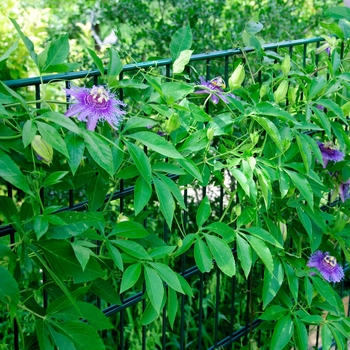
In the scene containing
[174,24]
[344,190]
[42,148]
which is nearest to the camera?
[42,148]

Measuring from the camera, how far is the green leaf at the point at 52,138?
128 centimetres

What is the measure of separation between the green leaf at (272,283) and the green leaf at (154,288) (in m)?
0.52

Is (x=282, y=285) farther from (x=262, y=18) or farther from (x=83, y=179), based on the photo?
(x=262, y=18)

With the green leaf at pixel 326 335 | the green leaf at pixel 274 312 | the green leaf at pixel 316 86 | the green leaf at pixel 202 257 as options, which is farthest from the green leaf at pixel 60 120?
the green leaf at pixel 326 335

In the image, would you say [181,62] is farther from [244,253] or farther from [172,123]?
[244,253]

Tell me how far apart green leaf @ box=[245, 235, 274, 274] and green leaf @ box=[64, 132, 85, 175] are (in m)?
0.62

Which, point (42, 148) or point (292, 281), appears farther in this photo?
point (292, 281)

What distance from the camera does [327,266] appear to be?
218 centimetres

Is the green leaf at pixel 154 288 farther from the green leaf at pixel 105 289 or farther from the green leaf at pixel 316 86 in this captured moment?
the green leaf at pixel 316 86

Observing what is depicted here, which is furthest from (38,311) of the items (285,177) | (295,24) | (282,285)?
(295,24)

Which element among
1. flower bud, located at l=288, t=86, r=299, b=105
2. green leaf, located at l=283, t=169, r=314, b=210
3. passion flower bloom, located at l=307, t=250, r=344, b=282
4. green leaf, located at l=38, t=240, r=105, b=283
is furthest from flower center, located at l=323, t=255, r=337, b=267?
green leaf, located at l=38, t=240, r=105, b=283

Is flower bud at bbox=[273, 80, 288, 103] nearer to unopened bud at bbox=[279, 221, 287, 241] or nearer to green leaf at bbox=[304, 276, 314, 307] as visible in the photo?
unopened bud at bbox=[279, 221, 287, 241]

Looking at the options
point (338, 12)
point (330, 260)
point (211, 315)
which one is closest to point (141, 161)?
point (330, 260)

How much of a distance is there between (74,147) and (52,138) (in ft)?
0.23
